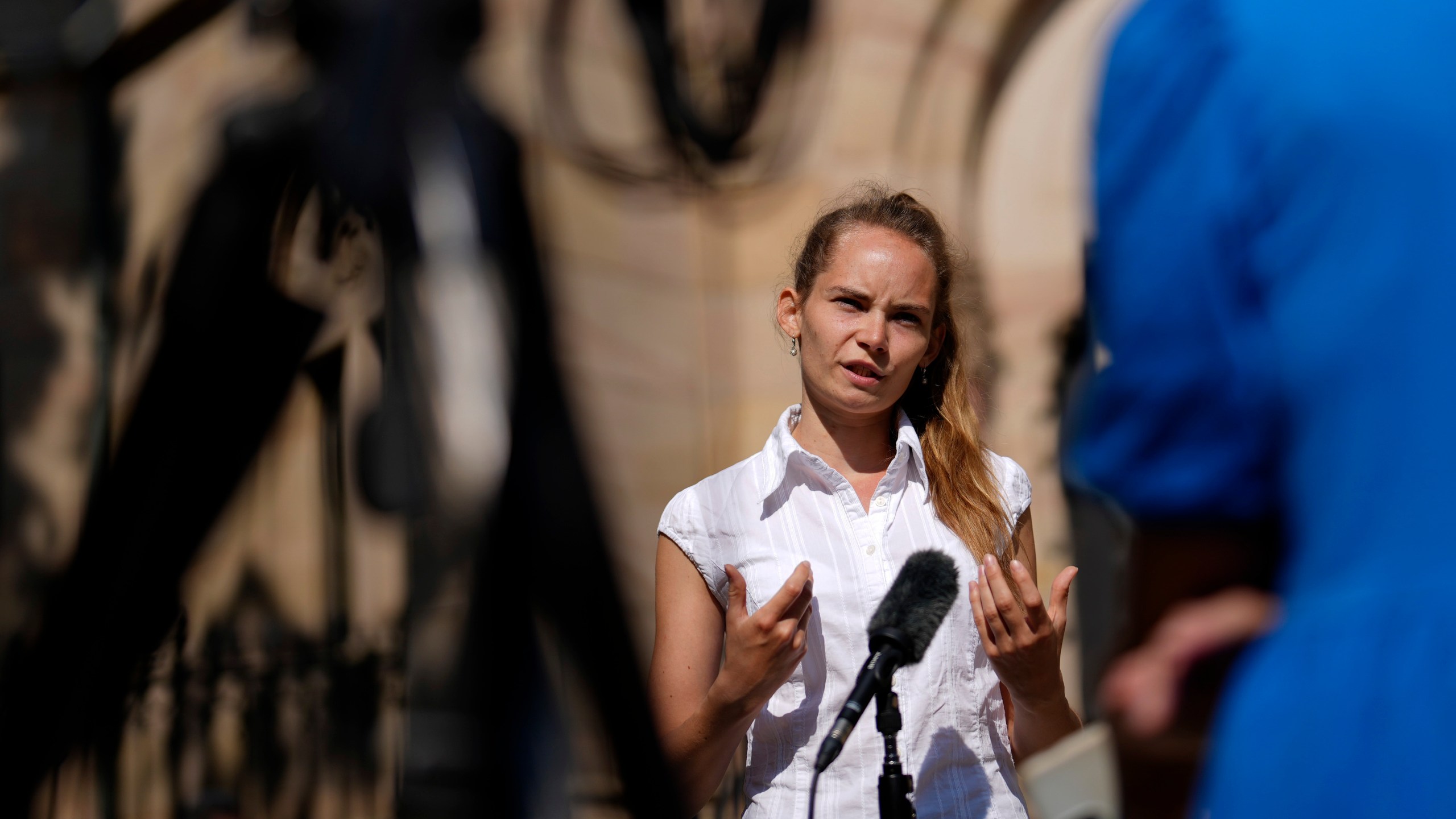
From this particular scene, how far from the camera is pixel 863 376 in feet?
6.32

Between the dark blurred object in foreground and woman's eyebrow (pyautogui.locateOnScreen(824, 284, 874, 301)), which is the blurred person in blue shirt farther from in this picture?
woman's eyebrow (pyautogui.locateOnScreen(824, 284, 874, 301))

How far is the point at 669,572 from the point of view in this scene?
1.90 metres

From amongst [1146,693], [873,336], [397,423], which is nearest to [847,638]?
[873,336]

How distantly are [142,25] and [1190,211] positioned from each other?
24.3ft

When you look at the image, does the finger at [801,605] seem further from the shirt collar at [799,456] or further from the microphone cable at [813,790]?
the shirt collar at [799,456]

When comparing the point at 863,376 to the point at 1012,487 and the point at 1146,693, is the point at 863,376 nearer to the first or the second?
the point at 1012,487

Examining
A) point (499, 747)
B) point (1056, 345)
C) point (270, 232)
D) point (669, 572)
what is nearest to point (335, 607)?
Answer: point (1056, 345)

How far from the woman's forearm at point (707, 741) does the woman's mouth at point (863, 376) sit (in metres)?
0.54

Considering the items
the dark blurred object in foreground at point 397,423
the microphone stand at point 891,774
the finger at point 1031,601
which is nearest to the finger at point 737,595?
the microphone stand at point 891,774

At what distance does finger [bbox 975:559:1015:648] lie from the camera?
5.10 ft

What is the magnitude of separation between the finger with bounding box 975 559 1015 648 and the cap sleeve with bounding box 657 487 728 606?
17.1 inches

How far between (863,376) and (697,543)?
14.4 inches

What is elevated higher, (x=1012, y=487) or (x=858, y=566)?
(x=1012, y=487)

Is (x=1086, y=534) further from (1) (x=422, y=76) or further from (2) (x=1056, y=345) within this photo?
(1) (x=422, y=76)
